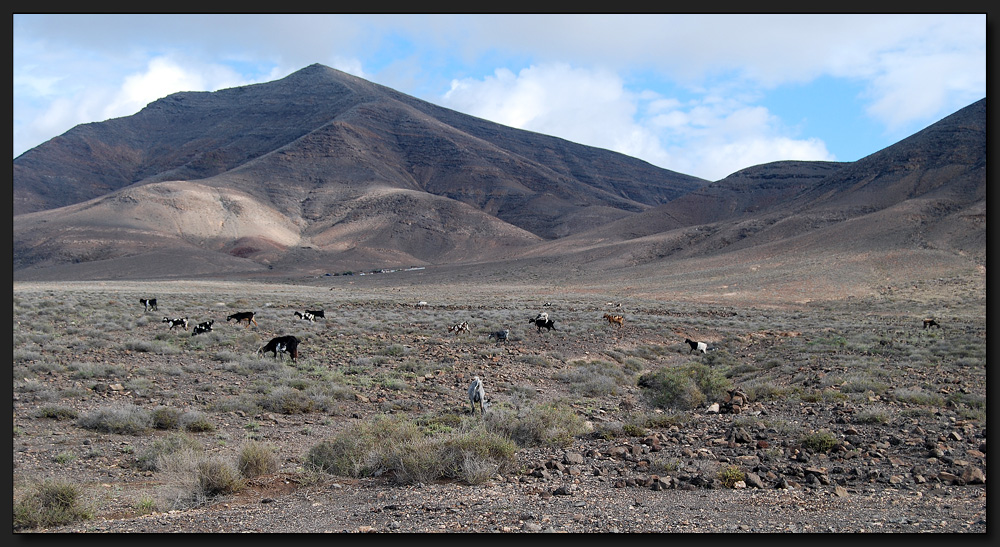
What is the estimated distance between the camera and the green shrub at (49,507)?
596 cm

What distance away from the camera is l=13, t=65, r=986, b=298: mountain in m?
66.6

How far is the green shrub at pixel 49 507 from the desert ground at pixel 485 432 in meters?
0.02

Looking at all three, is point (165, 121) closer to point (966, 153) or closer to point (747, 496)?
point (966, 153)

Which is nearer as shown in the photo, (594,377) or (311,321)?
(594,377)

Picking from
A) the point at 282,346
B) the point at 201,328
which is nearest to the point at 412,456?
the point at 282,346

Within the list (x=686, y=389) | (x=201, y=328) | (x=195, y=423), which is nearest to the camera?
(x=195, y=423)

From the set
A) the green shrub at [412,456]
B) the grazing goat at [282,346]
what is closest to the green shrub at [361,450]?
the green shrub at [412,456]

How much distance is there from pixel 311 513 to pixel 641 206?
152074 millimetres

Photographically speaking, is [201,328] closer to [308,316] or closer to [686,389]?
[308,316]

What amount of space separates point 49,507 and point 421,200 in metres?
122

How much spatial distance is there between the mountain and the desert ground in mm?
24549

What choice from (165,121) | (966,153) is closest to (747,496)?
(966,153)

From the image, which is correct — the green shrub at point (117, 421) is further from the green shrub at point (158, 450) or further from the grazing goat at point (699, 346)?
the grazing goat at point (699, 346)

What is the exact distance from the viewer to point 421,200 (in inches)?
4958
